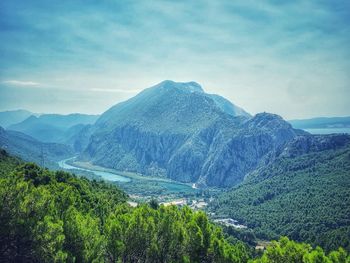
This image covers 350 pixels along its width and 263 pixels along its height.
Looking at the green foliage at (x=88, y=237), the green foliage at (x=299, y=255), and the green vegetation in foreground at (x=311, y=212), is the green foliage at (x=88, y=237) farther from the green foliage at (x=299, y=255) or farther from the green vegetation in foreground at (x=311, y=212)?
the green vegetation in foreground at (x=311, y=212)

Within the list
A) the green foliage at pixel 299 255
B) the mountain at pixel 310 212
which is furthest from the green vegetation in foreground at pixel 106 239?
the mountain at pixel 310 212

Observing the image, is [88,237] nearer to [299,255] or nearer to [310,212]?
[299,255]

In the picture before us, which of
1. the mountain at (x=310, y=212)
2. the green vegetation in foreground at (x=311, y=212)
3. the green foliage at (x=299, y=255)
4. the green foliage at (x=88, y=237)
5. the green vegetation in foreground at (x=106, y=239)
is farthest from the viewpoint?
the mountain at (x=310, y=212)

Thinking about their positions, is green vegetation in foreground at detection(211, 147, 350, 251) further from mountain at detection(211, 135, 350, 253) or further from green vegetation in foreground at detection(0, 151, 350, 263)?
green vegetation in foreground at detection(0, 151, 350, 263)

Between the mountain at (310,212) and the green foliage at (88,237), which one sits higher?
the green foliage at (88,237)

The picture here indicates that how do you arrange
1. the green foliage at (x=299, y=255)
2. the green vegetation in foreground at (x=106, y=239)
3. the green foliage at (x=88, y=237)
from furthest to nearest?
1. the green foliage at (x=88, y=237)
2. the green vegetation in foreground at (x=106, y=239)
3. the green foliage at (x=299, y=255)

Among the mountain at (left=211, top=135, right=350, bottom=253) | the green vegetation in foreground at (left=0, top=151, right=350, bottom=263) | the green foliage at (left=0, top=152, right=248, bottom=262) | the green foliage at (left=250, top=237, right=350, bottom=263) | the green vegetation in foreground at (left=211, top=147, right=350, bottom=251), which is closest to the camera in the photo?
the green foliage at (left=250, top=237, right=350, bottom=263)

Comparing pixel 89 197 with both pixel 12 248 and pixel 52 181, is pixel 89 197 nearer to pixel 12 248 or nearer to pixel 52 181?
pixel 52 181

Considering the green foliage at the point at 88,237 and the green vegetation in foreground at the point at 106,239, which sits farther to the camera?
the green foliage at the point at 88,237

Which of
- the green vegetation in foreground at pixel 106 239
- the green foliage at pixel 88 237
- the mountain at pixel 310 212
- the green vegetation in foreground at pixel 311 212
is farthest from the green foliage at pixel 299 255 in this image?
the green vegetation in foreground at pixel 311 212

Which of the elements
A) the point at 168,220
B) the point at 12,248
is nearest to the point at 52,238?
the point at 12,248

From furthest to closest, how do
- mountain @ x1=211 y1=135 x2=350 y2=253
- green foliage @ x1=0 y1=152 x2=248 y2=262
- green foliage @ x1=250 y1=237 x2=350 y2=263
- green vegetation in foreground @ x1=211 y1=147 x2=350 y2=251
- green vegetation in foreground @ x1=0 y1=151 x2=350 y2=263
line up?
mountain @ x1=211 y1=135 x2=350 y2=253, green vegetation in foreground @ x1=211 y1=147 x2=350 y2=251, green foliage @ x1=0 y1=152 x2=248 y2=262, green vegetation in foreground @ x1=0 y1=151 x2=350 y2=263, green foliage @ x1=250 y1=237 x2=350 y2=263

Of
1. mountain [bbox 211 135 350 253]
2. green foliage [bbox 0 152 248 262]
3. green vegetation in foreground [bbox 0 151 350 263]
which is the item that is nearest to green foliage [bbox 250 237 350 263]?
green vegetation in foreground [bbox 0 151 350 263]
